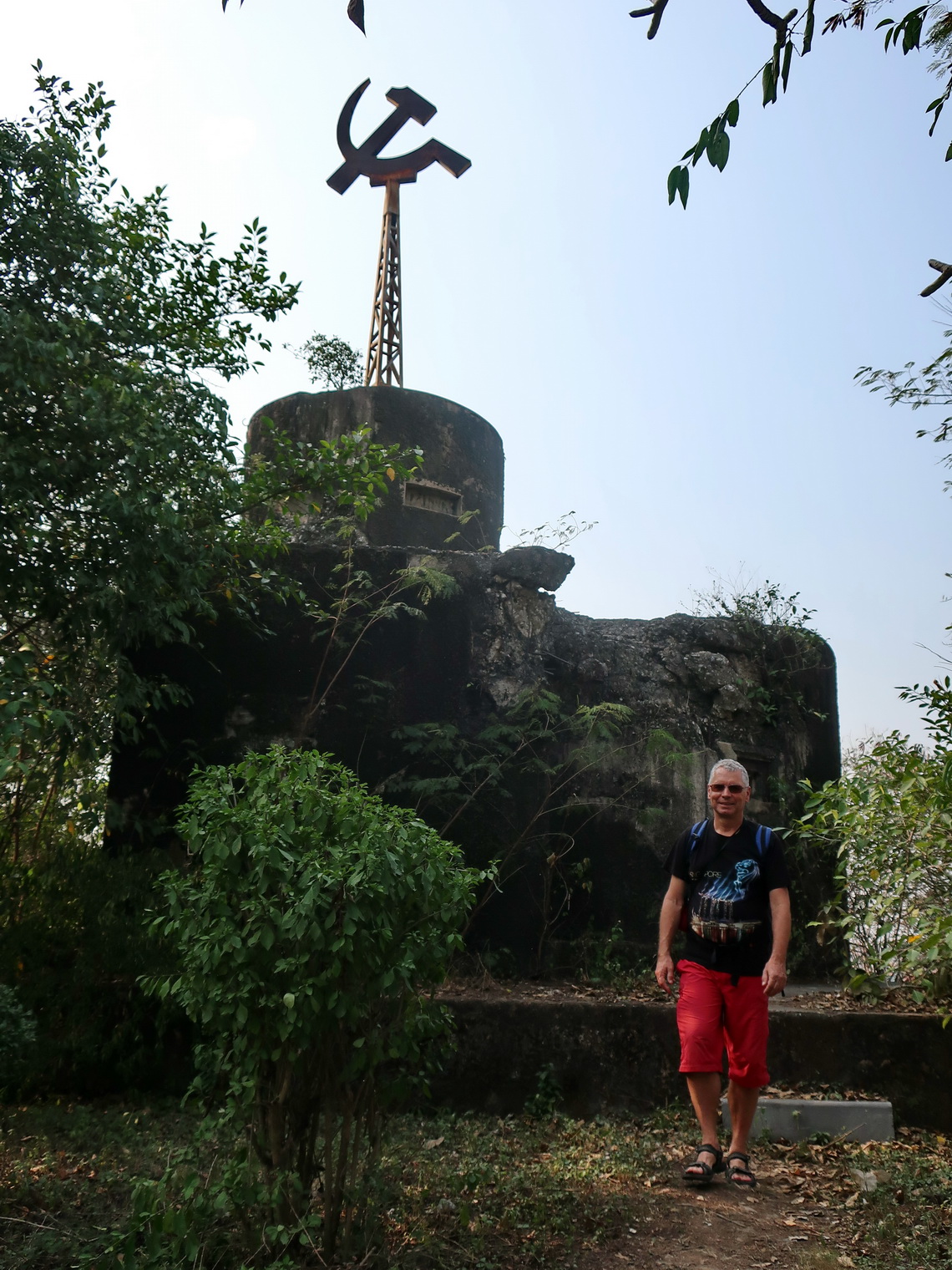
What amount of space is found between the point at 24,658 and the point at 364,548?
310cm

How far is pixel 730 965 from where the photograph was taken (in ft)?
13.4

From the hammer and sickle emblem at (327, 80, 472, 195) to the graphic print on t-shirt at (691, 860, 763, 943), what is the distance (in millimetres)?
8890

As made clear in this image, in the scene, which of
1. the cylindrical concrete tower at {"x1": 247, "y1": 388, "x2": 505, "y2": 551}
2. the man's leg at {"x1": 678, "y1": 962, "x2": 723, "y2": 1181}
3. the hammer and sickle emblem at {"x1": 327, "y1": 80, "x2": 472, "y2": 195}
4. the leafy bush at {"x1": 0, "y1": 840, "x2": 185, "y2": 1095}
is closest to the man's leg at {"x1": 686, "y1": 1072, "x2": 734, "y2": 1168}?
the man's leg at {"x1": 678, "y1": 962, "x2": 723, "y2": 1181}

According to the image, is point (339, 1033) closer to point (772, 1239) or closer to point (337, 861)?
point (337, 861)

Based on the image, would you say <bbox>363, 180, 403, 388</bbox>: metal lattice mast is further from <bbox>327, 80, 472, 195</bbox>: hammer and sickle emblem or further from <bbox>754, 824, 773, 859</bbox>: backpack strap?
<bbox>754, 824, 773, 859</bbox>: backpack strap

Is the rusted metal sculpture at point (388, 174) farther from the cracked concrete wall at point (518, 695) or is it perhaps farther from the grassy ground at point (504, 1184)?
the grassy ground at point (504, 1184)

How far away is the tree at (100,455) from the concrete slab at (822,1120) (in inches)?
152

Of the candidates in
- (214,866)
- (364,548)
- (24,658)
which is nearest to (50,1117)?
(24,658)

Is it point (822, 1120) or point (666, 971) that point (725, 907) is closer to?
point (666, 971)

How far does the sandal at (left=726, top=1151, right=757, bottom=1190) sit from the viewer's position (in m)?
3.93

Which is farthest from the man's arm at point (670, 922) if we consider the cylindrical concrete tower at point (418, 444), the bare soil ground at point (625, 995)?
the cylindrical concrete tower at point (418, 444)

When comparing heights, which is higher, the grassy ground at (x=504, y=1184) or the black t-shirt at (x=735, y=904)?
the black t-shirt at (x=735, y=904)

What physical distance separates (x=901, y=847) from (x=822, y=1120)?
5.07ft

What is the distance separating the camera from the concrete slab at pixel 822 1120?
16.0 feet
